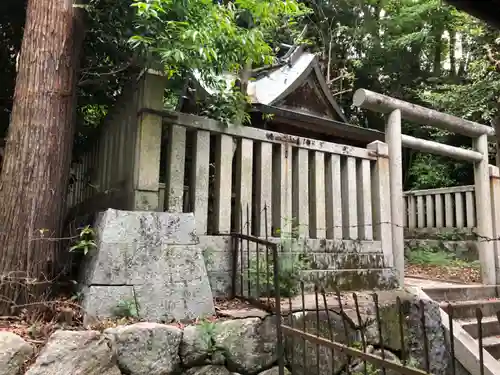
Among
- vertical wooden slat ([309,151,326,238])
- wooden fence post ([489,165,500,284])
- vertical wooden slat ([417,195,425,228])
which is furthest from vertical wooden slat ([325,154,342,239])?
vertical wooden slat ([417,195,425,228])

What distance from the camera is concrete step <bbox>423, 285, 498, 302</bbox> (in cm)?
524

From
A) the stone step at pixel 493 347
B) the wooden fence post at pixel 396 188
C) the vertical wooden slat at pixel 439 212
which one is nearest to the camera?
the stone step at pixel 493 347

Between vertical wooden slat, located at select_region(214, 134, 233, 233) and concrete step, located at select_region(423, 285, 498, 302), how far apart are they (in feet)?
9.85

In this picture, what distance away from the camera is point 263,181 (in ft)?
14.4

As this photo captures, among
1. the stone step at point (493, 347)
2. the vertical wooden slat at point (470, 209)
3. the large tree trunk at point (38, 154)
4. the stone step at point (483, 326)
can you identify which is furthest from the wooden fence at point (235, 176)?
the vertical wooden slat at point (470, 209)

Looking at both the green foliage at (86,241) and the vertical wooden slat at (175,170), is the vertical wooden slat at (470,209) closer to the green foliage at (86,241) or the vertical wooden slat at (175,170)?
the vertical wooden slat at (175,170)

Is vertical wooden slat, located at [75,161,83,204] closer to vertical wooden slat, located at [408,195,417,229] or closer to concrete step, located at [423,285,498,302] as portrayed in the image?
concrete step, located at [423,285,498,302]

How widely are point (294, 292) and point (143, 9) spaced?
289cm

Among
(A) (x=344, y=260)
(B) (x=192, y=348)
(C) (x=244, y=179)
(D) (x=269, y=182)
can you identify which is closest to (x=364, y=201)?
(A) (x=344, y=260)

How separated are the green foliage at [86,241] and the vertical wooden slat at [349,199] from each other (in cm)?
300

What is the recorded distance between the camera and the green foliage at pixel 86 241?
3.08 metres

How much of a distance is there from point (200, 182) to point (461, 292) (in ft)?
13.3

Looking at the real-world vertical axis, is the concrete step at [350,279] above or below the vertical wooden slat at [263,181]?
below

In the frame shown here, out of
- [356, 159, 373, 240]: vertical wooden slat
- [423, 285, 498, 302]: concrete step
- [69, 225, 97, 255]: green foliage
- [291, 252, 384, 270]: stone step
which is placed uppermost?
[356, 159, 373, 240]: vertical wooden slat
